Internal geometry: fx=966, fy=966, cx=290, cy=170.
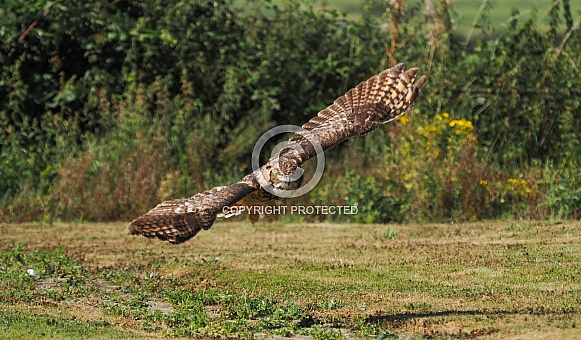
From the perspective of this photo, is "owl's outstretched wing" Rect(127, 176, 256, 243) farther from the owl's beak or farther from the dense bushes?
the dense bushes

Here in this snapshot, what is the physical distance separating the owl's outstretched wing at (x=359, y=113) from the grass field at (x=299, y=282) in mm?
1288

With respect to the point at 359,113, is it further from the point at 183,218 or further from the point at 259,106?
the point at 259,106

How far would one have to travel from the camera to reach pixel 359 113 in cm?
965

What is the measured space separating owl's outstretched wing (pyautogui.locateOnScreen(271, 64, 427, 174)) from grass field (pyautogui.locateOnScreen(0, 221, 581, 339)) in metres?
1.29

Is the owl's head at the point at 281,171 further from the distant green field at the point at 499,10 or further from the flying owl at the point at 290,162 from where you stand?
the distant green field at the point at 499,10

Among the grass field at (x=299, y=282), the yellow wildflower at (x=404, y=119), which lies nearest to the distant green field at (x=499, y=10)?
the yellow wildflower at (x=404, y=119)

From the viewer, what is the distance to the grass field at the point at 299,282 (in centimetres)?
712

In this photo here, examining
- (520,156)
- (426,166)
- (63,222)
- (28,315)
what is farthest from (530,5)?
(28,315)

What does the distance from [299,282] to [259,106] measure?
6841mm

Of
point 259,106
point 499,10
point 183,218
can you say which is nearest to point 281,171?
point 183,218

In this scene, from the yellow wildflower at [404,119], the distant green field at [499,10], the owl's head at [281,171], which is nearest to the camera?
the owl's head at [281,171]

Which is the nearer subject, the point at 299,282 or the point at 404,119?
the point at 299,282

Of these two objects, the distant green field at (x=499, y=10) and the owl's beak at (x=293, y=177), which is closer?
the owl's beak at (x=293, y=177)

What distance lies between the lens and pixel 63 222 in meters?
13.3
